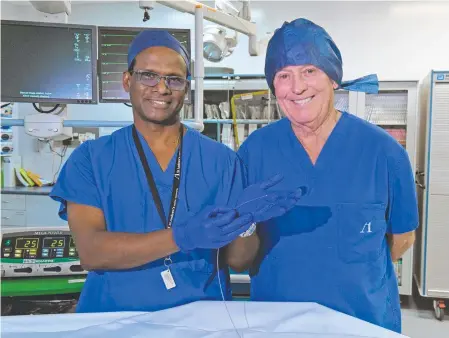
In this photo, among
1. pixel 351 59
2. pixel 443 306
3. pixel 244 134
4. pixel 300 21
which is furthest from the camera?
pixel 351 59

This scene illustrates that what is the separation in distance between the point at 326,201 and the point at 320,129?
24 centimetres

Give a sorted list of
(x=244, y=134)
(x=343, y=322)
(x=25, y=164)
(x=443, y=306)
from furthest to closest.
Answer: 1. (x=25, y=164)
2. (x=244, y=134)
3. (x=443, y=306)
4. (x=343, y=322)

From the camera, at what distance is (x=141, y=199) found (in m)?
1.16

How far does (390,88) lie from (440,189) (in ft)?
3.45

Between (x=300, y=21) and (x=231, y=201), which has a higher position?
(x=300, y=21)

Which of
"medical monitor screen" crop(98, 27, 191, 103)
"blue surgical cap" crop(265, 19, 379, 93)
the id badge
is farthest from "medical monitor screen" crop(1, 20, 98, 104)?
the id badge

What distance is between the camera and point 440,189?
141 inches

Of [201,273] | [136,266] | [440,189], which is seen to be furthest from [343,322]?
[440,189]

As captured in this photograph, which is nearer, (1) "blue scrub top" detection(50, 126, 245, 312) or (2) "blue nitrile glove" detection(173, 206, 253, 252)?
(2) "blue nitrile glove" detection(173, 206, 253, 252)

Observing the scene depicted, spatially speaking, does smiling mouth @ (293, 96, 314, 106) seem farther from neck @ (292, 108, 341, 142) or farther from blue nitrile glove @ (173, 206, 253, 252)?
blue nitrile glove @ (173, 206, 253, 252)

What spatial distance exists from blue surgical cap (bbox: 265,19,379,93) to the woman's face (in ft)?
0.07

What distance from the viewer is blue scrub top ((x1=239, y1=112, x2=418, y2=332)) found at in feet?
4.00

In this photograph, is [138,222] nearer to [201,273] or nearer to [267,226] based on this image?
[201,273]

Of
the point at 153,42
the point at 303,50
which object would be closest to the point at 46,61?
the point at 153,42
